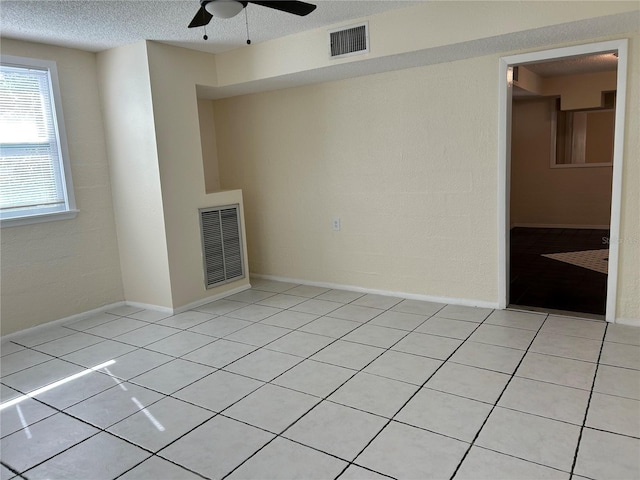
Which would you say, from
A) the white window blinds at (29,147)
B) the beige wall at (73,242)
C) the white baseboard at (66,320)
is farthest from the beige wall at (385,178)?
Answer: the white window blinds at (29,147)

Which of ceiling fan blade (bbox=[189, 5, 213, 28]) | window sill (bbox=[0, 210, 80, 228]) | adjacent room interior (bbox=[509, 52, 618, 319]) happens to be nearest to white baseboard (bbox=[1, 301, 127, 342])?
window sill (bbox=[0, 210, 80, 228])

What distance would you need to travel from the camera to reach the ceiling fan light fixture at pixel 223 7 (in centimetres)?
245

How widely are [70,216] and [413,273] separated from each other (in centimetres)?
304

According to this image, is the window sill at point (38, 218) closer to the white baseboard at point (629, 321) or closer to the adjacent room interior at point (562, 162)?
the white baseboard at point (629, 321)

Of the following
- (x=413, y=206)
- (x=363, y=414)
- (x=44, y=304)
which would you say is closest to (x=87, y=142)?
(x=44, y=304)

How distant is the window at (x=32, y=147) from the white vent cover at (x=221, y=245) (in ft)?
3.75

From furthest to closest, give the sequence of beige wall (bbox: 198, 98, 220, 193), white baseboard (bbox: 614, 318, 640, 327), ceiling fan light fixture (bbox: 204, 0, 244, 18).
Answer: beige wall (bbox: 198, 98, 220, 193) → white baseboard (bbox: 614, 318, 640, 327) → ceiling fan light fixture (bbox: 204, 0, 244, 18)

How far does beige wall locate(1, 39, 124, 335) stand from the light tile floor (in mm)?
285

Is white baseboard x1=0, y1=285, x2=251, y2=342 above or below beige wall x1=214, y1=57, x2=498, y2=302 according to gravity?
below

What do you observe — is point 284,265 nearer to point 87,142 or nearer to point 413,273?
point 413,273

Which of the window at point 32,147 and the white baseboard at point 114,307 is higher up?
the window at point 32,147

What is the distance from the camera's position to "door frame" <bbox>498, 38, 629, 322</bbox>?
322 centimetres

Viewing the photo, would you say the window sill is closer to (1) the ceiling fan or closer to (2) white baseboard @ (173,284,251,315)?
(2) white baseboard @ (173,284,251,315)

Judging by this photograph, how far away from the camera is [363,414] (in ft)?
7.88
